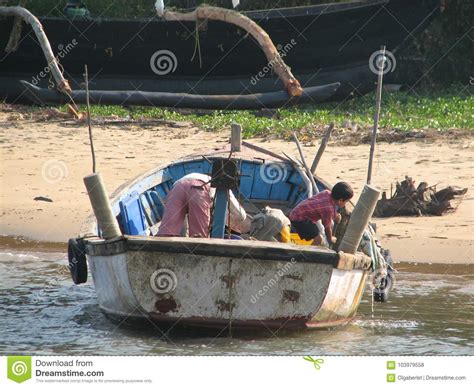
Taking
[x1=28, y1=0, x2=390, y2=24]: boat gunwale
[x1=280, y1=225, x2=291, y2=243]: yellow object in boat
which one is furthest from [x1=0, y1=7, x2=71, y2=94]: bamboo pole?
[x1=280, y1=225, x2=291, y2=243]: yellow object in boat

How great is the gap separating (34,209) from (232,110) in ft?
16.5

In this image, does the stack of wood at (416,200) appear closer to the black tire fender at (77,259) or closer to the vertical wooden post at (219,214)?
the vertical wooden post at (219,214)

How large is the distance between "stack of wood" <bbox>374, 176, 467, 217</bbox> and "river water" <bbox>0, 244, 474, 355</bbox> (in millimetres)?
1032

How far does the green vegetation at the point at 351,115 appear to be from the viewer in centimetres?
1638

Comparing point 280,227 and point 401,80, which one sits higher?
point 401,80

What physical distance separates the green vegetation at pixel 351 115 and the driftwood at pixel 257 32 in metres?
0.40

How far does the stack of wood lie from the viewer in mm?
13242

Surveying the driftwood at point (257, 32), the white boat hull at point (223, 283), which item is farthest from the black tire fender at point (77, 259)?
the driftwood at point (257, 32)

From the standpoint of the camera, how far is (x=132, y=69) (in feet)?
66.5

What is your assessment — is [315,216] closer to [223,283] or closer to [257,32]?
[223,283]

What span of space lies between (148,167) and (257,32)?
4.47 m

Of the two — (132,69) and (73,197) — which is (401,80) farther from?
(73,197)
